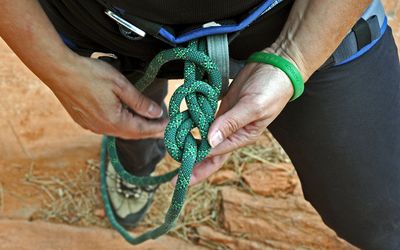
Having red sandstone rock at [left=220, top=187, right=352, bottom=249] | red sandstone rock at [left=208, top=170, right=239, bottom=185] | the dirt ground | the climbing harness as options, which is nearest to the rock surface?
the dirt ground

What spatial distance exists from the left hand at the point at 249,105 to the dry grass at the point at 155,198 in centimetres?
93

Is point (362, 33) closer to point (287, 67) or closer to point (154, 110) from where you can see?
point (287, 67)

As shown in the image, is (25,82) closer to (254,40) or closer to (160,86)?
(160,86)

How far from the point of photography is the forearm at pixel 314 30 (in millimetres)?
1012

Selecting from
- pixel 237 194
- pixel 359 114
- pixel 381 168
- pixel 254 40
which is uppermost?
pixel 254 40

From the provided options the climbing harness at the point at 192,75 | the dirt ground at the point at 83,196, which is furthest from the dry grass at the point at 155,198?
the climbing harness at the point at 192,75

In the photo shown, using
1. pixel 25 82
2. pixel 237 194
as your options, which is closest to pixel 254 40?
pixel 237 194

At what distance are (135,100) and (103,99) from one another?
0.23 feet

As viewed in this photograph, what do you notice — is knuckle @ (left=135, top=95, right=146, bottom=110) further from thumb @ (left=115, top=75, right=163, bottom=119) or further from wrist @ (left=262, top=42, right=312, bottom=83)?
wrist @ (left=262, top=42, right=312, bottom=83)

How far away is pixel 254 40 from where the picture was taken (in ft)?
3.69

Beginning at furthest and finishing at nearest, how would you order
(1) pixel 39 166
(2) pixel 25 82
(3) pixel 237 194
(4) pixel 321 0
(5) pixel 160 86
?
(2) pixel 25 82 → (1) pixel 39 166 → (3) pixel 237 194 → (5) pixel 160 86 → (4) pixel 321 0

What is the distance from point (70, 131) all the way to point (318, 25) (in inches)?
55.6

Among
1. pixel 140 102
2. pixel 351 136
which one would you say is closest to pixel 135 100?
pixel 140 102

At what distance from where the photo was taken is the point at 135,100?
121 cm
